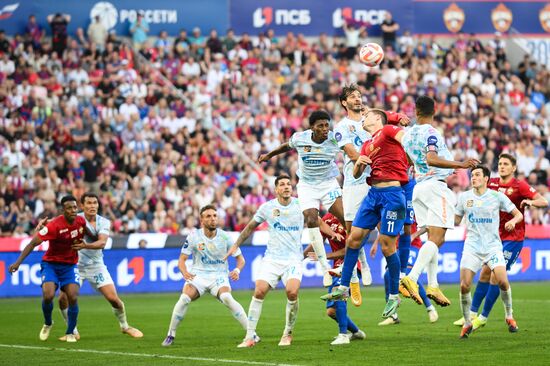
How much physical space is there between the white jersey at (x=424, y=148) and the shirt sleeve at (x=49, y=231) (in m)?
5.62

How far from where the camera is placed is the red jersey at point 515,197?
17.2m

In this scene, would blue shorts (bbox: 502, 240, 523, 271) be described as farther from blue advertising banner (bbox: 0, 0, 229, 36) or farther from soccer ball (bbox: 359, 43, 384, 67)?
blue advertising banner (bbox: 0, 0, 229, 36)

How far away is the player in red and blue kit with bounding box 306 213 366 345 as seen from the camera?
15711 millimetres

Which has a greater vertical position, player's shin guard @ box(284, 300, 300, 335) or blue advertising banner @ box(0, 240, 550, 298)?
player's shin guard @ box(284, 300, 300, 335)

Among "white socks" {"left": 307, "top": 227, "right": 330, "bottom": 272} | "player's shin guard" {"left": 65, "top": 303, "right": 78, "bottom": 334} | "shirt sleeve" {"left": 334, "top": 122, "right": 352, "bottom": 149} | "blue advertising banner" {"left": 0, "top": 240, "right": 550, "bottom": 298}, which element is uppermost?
"shirt sleeve" {"left": 334, "top": 122, "right": 352, "bottom": 149}

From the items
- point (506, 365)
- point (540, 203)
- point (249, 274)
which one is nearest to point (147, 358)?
point (506, 365)

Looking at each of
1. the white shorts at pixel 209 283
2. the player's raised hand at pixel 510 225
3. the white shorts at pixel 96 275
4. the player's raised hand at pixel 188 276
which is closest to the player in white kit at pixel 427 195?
the player's raised hand at pixel 510 225

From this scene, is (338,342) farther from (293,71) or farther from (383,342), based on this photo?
(293,71)

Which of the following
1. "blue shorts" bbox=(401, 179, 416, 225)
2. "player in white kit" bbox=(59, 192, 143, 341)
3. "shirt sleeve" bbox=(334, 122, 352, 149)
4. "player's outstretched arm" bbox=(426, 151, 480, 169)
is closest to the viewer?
"player's outstretched arm" bbox=(426, 151, 480, 169)

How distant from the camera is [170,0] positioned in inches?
1419

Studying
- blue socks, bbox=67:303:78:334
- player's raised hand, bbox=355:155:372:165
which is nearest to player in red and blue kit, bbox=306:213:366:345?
player's raised hand, bbox=355:155:372:165

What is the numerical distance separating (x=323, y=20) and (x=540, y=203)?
21889mm

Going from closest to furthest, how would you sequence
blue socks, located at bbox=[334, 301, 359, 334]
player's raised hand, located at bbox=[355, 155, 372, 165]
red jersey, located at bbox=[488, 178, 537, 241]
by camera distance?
player's raised hand, located at bbox=[355, 155, 372, 165]
blue socks, located at bbox=[334, 301, 359, 334]
red jersey, located at bbox=[488, 178, 537, 241]

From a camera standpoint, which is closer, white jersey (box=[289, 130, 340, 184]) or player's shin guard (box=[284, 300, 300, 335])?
player's shin guard (box=[284, 300, 300, 335])
